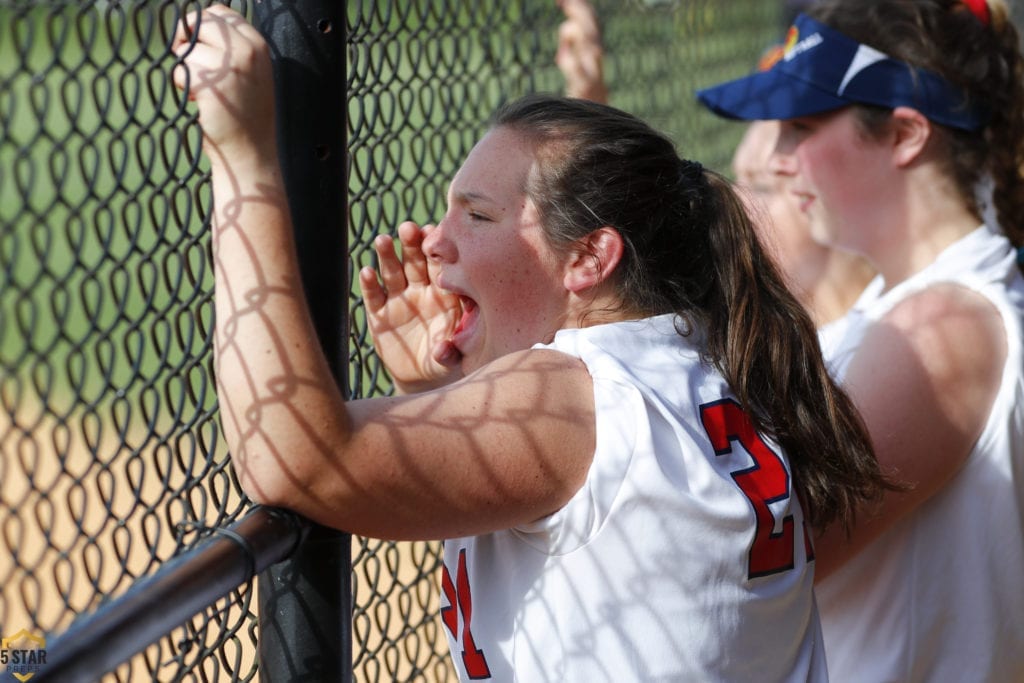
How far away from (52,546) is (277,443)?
0.23 meters

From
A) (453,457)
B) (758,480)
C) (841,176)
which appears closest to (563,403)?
(453,457)

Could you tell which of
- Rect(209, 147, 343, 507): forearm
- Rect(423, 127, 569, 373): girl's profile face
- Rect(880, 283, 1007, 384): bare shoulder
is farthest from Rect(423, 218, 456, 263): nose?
Rect(880, 283, 1007, 384): bare shoulder

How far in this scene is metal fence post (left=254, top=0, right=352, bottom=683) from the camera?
122cm

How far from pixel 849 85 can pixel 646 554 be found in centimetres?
112

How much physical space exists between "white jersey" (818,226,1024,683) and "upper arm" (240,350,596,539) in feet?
2.46

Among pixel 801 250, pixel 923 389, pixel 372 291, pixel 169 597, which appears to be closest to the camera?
pixel 169 597

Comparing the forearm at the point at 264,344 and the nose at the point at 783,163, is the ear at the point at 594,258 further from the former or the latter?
the nose at the point at 783,163

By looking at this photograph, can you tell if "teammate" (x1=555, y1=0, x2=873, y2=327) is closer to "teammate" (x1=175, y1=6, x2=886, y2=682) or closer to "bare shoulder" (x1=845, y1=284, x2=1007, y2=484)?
"bare shoulder" (x1=845, y1=284, x2=1007, y2=484)

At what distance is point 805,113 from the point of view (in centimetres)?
207

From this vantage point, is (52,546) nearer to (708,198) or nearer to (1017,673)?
(708,198)

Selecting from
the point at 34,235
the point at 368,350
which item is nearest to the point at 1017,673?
the point at 368,350

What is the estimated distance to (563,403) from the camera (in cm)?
120

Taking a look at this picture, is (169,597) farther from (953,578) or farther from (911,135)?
(911,135)

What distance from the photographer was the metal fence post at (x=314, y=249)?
1.22 meters
